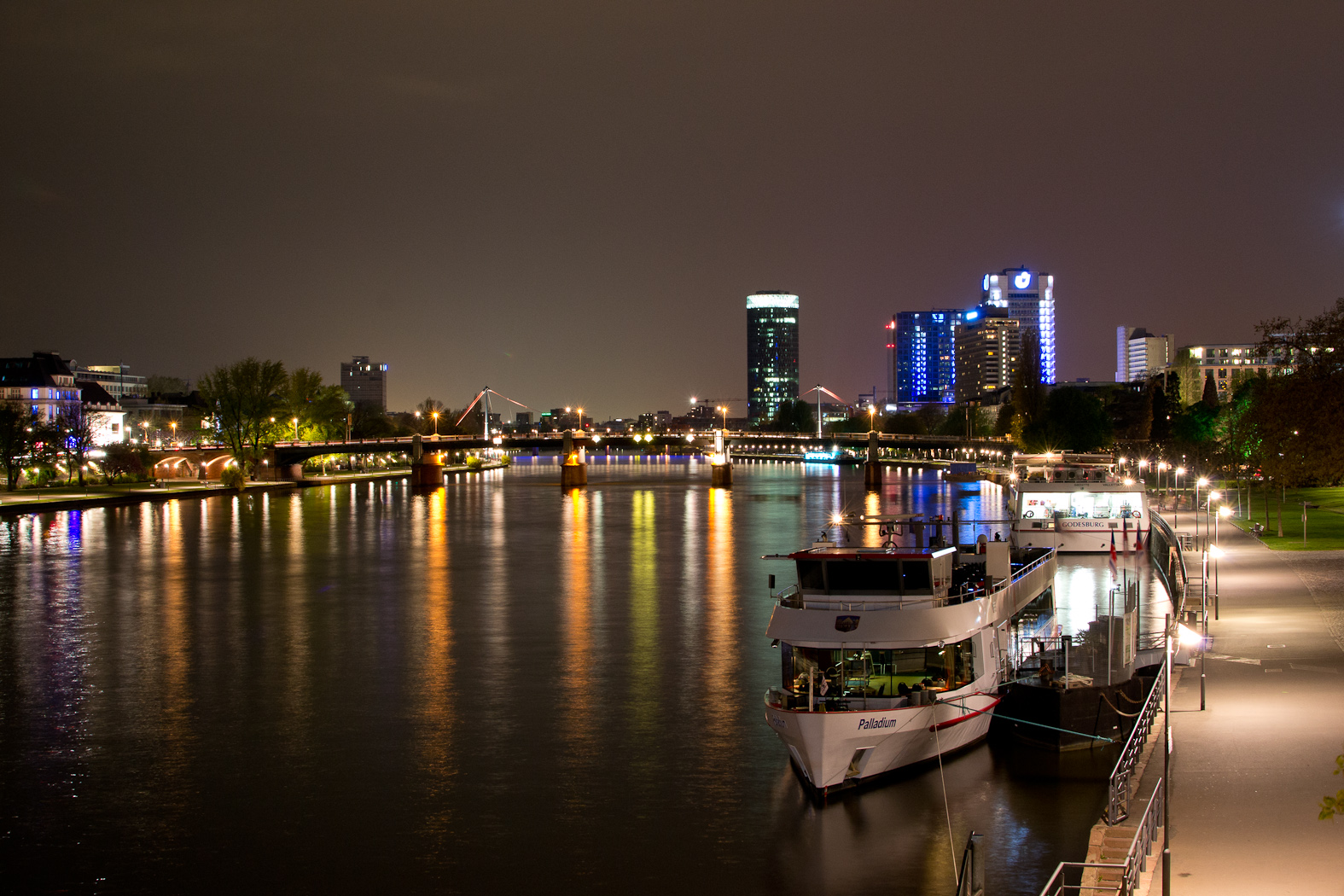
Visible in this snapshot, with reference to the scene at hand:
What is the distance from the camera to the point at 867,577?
75.7 feet

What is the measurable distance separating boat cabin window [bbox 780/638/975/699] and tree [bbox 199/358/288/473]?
114932 mm

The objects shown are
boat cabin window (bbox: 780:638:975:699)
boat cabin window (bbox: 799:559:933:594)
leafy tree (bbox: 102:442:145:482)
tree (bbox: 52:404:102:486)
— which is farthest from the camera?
leafy tree (bbox: 102:442:145:482)

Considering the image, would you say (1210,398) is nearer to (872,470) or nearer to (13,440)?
(872,470)

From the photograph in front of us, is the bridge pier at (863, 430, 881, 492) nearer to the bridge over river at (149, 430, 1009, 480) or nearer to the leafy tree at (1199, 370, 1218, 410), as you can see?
the bridge over river at (149, 430, 1009, 480)

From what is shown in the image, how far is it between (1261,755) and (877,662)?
6.73 metres

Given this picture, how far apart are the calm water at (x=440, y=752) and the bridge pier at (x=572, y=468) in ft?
292

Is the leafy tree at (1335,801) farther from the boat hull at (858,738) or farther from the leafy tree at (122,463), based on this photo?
the leafy tree at (122,463)

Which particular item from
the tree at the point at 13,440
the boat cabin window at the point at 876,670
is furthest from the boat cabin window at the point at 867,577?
the tree at the point at 13,440

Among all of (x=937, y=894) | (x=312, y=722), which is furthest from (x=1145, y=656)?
(x=312, y=722)

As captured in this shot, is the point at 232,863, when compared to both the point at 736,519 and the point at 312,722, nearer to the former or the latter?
the point at 312,722

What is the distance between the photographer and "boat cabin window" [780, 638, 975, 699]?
21.3m

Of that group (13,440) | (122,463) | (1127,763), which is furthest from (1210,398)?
(1127,763)

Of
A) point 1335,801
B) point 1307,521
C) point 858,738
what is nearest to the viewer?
point 1335,801

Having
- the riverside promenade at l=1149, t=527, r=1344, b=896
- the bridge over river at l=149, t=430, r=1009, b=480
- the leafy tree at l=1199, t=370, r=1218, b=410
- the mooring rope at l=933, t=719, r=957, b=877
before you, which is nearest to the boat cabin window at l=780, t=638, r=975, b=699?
the mooring rope at l=933, t=719, r=957, b=877
